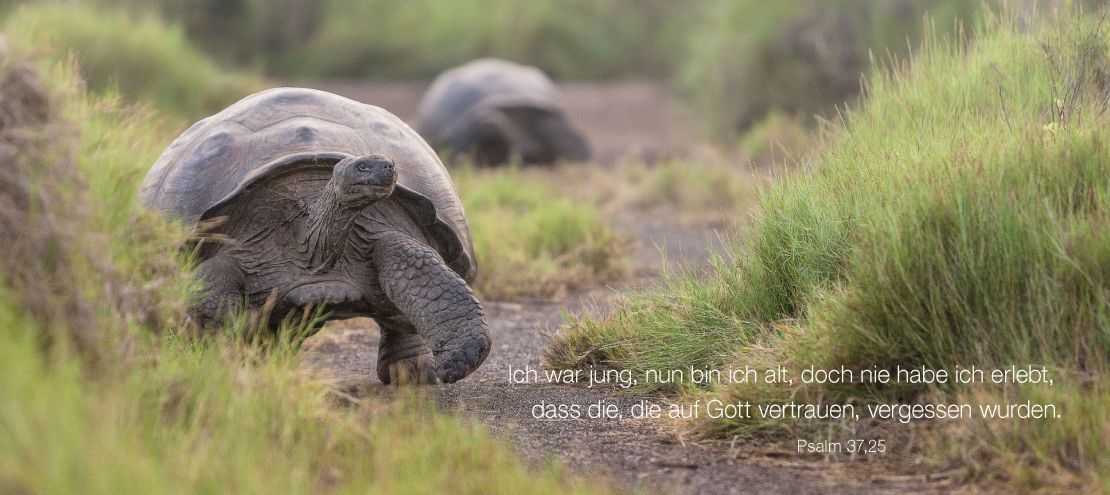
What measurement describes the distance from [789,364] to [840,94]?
10.3 m

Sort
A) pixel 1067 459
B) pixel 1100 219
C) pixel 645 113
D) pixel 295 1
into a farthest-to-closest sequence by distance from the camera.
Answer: pixel 295 1 < pixel 645 113 < pixel 1100 219 < pixel 1067 459

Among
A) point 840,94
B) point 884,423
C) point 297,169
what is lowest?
point 884,423

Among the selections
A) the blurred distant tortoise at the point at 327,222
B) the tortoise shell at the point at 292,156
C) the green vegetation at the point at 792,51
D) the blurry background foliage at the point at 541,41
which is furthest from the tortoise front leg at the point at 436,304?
Answer: the green vegetation at the point at 792,51

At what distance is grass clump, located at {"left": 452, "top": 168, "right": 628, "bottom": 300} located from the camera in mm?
6215

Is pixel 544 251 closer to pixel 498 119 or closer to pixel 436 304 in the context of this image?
pixel 436 304

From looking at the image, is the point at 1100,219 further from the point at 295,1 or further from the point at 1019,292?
the point at 295,1

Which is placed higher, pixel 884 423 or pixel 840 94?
pixel 840 94

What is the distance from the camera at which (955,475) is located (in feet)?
8.72

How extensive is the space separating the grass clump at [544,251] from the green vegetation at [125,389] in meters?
3.19

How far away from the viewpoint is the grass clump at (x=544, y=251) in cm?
621

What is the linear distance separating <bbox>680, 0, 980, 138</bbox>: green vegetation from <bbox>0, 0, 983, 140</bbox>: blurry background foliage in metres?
0.02

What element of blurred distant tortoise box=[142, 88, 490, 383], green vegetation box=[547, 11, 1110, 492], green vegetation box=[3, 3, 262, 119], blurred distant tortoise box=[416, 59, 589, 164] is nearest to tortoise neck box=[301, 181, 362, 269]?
blurred distant tortoise box=[142, 88, 490, 383]

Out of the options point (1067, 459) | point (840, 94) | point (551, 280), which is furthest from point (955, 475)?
point (840, 94)

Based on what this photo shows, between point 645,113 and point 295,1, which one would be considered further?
point 295,1
